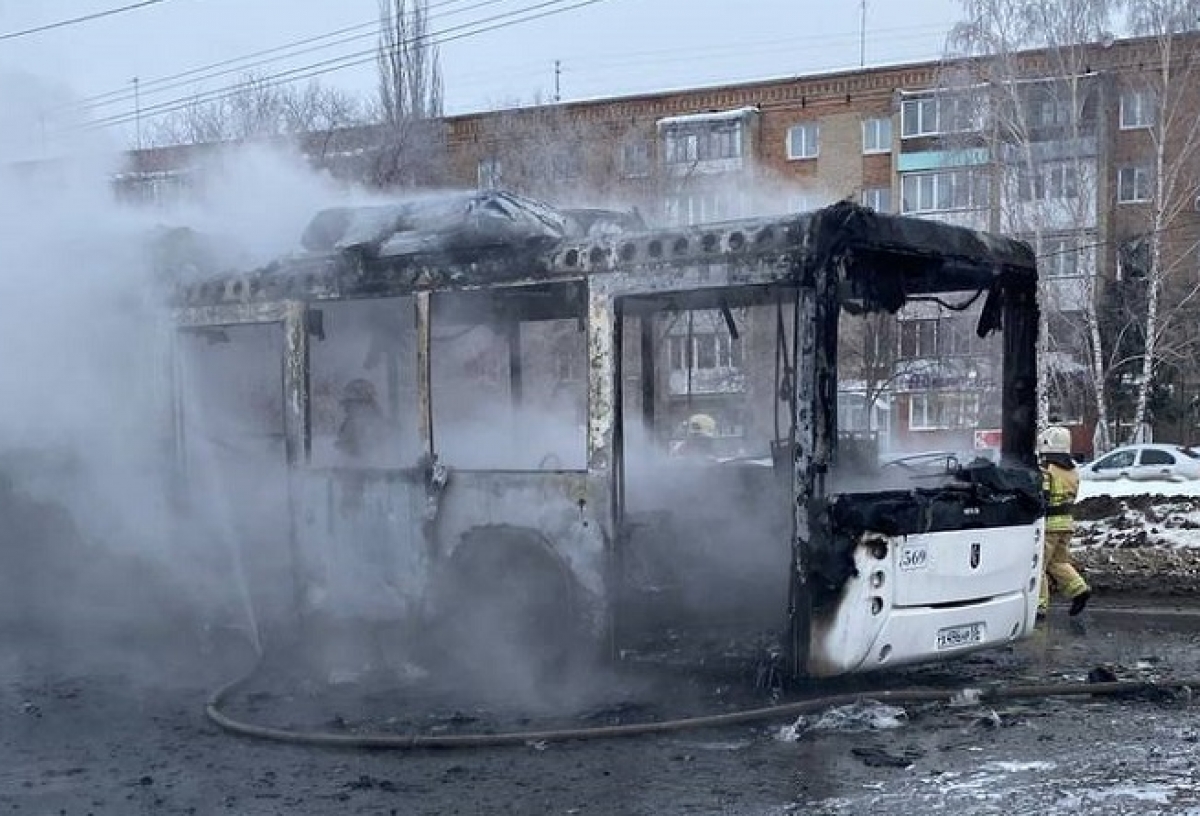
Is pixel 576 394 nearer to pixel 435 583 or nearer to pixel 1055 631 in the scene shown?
pixel 435 583

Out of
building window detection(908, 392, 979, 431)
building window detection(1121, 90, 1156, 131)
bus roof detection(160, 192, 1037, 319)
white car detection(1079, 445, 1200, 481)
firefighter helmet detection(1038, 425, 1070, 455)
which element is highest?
building window detection(1121, 90, 1156, 131)

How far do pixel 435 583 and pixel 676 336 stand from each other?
2.11 metres

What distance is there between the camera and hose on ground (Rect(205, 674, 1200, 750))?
21.4ft

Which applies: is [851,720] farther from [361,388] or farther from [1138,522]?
[1138,522]

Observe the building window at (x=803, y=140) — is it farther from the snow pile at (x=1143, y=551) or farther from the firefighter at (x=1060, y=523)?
the firefighter at (x=1060, y=523)

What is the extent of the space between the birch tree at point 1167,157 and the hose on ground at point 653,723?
29169 millimetres

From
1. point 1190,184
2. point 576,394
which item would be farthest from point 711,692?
point 1190,184

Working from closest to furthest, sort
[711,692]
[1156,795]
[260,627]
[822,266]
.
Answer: [1156,795], [822,266], [711,692], [260,627]

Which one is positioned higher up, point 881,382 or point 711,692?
point 881,382

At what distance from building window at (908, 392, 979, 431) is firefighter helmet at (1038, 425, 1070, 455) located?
7.73ft

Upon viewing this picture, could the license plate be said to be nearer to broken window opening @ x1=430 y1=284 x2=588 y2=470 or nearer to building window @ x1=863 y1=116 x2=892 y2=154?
broken window opening @ x1=430 y1=284 x2=588 y2=470

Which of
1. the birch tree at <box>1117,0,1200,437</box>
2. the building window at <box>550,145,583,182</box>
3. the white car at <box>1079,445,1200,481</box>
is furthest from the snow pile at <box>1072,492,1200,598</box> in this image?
the birch tree at <box>1117,0,1200,437</box>

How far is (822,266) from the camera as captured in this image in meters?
6.52

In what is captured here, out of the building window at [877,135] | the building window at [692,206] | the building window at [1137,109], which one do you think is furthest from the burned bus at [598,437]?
the building window at [877,135]
